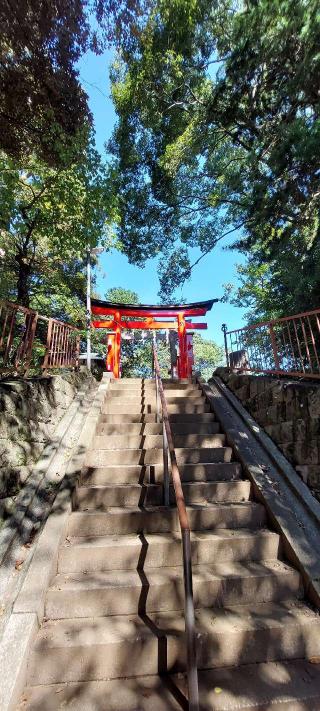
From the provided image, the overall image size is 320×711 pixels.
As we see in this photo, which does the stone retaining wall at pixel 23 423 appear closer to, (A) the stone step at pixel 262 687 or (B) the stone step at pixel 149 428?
(B) the stone step at pixel 149 428

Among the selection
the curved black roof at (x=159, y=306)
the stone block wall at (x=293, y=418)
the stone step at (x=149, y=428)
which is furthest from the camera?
the curved black roof at (x=159, y=306)

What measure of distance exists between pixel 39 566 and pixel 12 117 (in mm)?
5981

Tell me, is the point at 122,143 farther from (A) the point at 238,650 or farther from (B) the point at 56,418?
(A) the point at 238,650

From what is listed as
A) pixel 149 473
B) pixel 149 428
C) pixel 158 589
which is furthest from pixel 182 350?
pixel 158 589

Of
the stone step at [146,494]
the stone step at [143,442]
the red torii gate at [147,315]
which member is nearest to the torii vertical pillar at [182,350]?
the red torii gate at [147,315]

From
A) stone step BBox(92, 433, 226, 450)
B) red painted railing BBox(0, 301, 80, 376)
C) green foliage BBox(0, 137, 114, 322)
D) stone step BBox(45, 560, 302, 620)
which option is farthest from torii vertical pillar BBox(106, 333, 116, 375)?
stone step BBox(45, 560, 302, 620)

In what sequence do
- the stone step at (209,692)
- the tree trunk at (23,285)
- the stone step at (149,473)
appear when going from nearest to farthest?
the stone step at (209,692) < the stone step at (149,473) < the tree trunk at (23,285)

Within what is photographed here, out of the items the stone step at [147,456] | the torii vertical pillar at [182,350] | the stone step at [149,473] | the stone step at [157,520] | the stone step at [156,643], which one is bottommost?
the stone step at [156,643]

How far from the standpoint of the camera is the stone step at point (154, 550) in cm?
255

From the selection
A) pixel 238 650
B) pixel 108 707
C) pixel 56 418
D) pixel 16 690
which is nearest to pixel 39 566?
pixel 16 690

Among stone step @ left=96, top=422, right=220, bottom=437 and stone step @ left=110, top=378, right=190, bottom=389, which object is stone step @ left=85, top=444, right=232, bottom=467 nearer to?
stone step @ left=96, top=422, right=220, bottom=437

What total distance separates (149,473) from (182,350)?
777 cm

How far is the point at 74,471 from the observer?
3.33 metres

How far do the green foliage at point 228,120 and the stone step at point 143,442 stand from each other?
372cm
